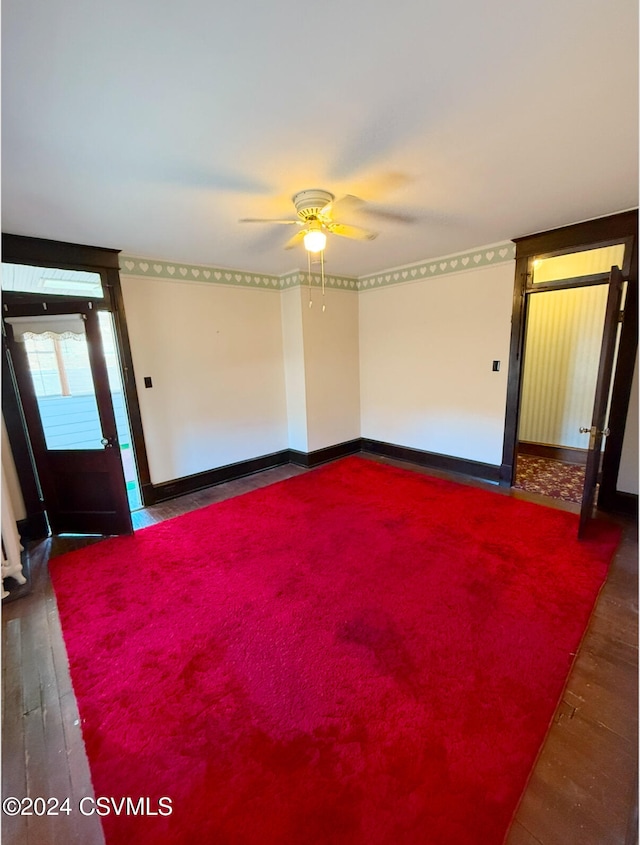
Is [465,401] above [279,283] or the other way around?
the other way around

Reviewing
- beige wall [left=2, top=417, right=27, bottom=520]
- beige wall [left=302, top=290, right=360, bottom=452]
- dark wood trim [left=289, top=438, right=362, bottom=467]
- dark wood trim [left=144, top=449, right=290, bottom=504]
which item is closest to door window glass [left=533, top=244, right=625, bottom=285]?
beige wall [left=302, top=290, right=360, bottom=452]

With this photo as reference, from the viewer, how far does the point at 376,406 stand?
16.1 ft

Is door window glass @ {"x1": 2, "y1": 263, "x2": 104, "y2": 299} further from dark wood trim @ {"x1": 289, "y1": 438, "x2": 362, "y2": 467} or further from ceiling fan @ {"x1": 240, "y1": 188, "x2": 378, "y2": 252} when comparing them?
dark wood trim @ {"x1": 289, "y1": 438, "x2": 362, "y2": 467}

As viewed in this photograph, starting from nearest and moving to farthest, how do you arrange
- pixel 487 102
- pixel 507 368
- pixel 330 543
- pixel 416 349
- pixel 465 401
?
pixel 487 102 → pixel 330 543 → pixel 507 368 → pixel 465 401 → pixel 416 349

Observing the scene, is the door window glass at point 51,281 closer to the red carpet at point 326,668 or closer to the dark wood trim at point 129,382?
the dark wood trim at point 129,382

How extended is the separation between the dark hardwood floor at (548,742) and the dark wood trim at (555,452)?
2543mm

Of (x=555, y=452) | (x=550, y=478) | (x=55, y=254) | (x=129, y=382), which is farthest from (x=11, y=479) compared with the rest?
(x=555, y=452)

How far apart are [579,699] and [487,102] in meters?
2.56

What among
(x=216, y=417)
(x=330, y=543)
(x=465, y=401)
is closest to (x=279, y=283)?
(x=216, y=417)

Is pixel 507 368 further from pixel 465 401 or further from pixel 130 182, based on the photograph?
pixel 130 182

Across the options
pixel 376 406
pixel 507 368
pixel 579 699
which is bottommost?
pixel 579 699

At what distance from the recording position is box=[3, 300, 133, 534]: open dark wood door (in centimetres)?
269

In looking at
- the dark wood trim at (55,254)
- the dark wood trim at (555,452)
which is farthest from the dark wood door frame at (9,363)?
the dark wood trim at (555,452)

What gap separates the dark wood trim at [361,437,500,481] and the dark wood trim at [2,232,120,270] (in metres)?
3.68
